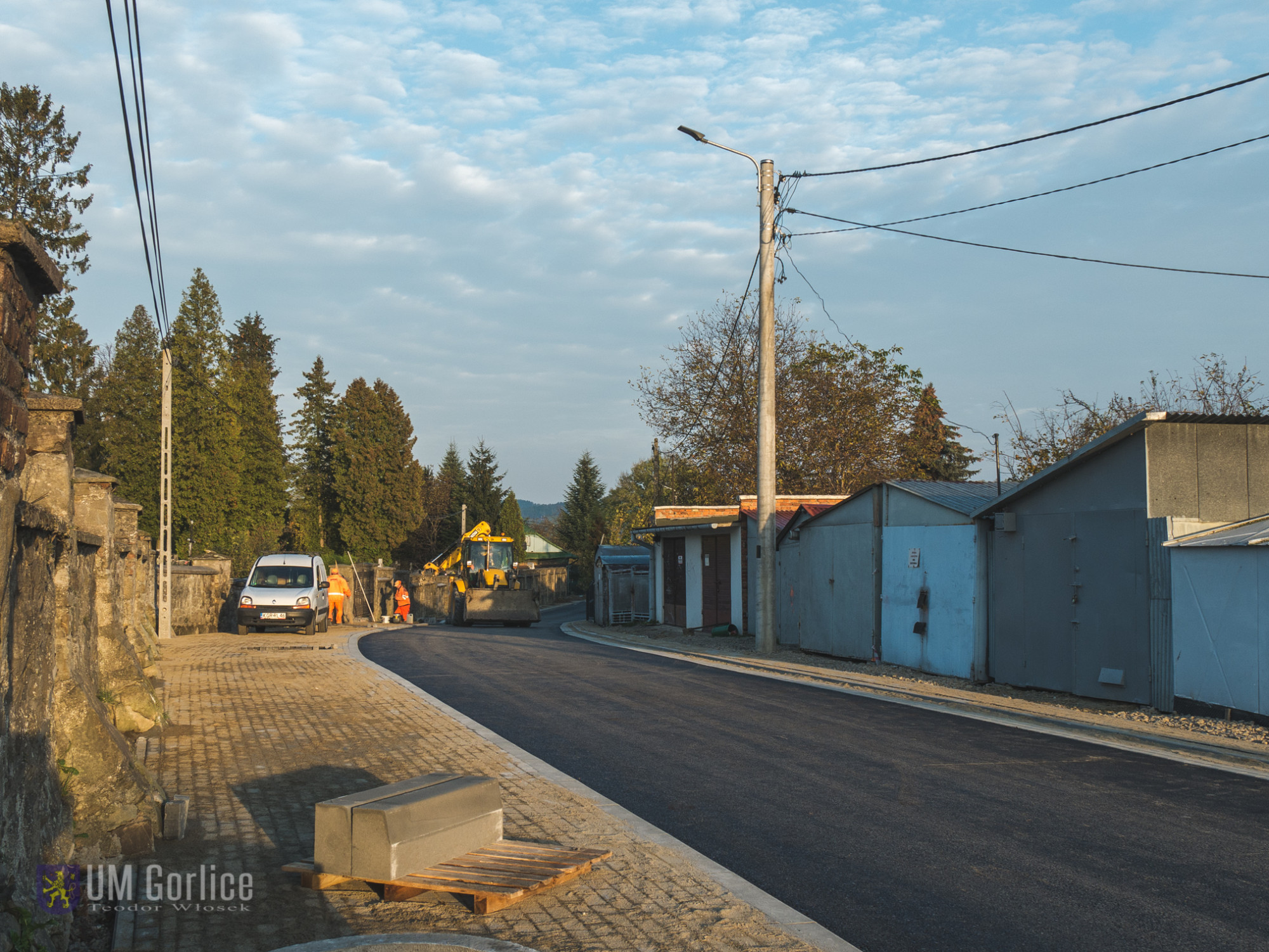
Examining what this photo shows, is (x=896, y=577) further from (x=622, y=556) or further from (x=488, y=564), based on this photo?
(x=622, y=556)

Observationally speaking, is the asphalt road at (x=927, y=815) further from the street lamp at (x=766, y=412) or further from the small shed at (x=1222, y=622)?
the street lamp at (x=766, y=412)

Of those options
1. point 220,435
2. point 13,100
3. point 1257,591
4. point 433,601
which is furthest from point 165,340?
point 220,435

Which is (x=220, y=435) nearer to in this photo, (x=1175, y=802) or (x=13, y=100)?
(x=13, y=100)

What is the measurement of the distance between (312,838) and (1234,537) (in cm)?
1035

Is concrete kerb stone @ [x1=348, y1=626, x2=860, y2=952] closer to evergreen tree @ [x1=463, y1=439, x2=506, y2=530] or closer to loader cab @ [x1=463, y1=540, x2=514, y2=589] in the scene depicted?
loader cab @ [x1=463, y1=540, x2=514, y2=589]

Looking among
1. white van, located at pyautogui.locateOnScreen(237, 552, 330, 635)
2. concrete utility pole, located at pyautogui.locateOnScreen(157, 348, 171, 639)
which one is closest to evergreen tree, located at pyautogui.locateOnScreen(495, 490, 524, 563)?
white van, located at pyautogui.locateOnScreen(237, 552, 330, 635)

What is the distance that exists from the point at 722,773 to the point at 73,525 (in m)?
5.46

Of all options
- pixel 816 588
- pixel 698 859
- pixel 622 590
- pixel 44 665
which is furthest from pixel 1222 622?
pixel 622 590

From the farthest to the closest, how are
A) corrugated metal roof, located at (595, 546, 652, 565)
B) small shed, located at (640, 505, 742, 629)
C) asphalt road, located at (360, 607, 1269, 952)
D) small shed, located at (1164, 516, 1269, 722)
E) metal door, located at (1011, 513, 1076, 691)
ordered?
corrugated metal roof, located at (595, 546, 652, 565) → small shed, located at (640, 505, 742, 629) → metal door, located at (1011, 513, 1076, 691) → small shed, located at (1164, 516, 1269, 722) → asphalt road, located at (360, 607, 1269, 952)

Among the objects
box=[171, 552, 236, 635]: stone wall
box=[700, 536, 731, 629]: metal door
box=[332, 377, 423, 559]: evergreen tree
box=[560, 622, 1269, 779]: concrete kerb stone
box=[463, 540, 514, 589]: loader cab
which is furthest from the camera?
box=[332, 377, 423, 559]: evergreen tree

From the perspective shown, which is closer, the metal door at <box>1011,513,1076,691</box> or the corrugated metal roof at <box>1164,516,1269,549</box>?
the corrugated metal roof at <box>1164,516,1269,549</box>

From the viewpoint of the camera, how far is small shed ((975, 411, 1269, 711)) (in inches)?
491

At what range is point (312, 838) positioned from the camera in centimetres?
674

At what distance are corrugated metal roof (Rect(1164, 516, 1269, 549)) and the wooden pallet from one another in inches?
337
